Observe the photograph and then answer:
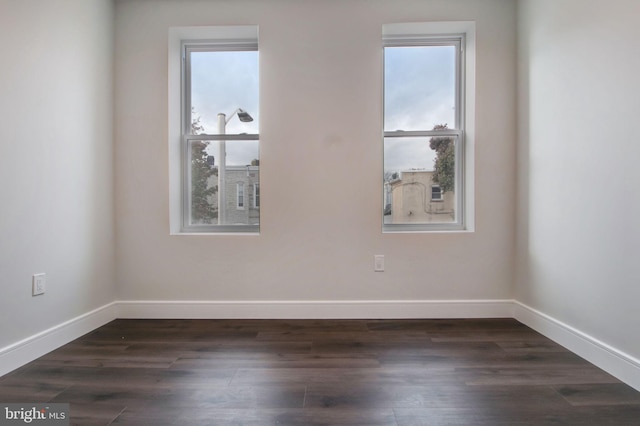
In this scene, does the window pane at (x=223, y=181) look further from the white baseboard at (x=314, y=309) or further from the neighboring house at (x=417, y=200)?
the neighboring house at (x=417, y=200)

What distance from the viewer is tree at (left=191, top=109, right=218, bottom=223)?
2.58 meters

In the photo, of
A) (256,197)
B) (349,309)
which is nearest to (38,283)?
(256,197)

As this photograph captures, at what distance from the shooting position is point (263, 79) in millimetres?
2338

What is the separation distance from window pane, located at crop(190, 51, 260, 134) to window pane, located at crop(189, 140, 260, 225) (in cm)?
16

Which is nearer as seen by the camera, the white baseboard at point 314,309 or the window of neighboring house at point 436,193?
the white baseboard at point 314,309

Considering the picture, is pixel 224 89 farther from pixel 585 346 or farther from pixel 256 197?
pixel 585 346

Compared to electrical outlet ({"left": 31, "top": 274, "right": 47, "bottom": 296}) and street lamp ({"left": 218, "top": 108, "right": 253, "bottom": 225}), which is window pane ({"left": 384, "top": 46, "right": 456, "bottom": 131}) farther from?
electrical outlet ({"left": 31, "top": 274, "right": 47, "bottom": 296})

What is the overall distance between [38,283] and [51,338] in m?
0.38

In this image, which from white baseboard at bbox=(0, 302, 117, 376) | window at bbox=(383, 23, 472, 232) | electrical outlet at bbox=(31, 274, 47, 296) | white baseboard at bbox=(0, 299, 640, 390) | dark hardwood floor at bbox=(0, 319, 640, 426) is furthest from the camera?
window at bbox=(383, 23, 472, 232)

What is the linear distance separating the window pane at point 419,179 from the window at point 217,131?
3.97ft

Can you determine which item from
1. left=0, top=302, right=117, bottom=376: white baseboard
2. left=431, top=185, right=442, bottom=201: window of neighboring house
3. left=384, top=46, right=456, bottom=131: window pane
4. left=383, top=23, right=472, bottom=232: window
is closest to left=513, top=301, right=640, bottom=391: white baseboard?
left=383, top=23, right=472, bottom=232: window

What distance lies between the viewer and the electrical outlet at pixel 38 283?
1.75m

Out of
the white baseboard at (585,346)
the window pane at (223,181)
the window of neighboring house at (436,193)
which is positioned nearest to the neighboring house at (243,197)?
the window pane at (223,181)

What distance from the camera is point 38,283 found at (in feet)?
5.80
